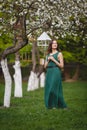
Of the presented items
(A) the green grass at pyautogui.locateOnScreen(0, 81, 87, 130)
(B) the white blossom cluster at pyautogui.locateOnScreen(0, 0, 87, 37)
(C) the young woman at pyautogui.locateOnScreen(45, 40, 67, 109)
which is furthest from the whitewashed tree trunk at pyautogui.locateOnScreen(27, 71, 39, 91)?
(A) the green grass at pyautogui.locateOnScreen(0, 81, 87, 130)

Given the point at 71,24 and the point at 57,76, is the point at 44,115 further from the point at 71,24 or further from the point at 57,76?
the point at 71,24

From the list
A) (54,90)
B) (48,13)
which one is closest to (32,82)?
(48,13)

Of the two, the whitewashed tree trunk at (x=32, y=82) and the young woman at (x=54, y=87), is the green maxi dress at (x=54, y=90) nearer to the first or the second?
the young woman at (x=54, y=87)

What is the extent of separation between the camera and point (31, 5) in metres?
19.1

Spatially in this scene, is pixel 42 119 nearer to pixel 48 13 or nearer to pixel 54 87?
pixel 54 87

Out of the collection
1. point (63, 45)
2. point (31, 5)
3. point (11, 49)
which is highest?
point (31, 5)

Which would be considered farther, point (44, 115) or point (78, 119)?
point (44, 115)

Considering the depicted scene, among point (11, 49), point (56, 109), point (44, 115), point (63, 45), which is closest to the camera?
point (44, 115)

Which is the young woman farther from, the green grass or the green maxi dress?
the green grass

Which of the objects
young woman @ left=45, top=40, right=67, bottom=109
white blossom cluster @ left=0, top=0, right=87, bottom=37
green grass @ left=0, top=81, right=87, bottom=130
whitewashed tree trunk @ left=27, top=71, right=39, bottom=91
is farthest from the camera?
whitewashed tree trunk @ left=27, top=71, right=39, bottom=91

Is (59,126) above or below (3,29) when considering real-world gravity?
below

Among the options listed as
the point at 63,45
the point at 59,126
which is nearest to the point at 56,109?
the point at 59,126

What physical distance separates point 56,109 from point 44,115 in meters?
1.88

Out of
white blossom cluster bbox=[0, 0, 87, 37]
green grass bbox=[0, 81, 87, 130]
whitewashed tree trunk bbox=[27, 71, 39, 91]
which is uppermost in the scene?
white blossom cluster bbox=[0, 0, 87, 37]
